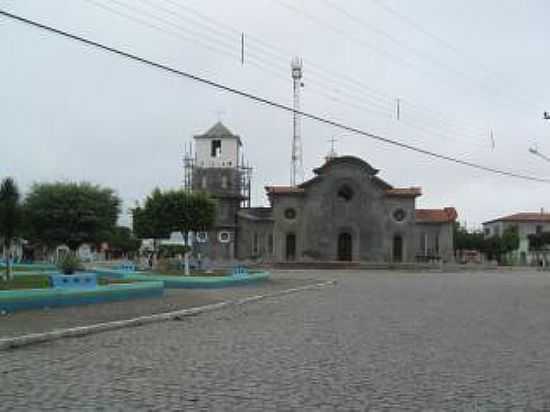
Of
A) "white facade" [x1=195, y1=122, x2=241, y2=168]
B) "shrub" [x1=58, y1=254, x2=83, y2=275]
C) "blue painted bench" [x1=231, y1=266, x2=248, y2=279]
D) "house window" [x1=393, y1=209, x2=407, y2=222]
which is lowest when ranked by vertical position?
"blue painted bench" [x1=231, y1=266, x2=248, y2=279]

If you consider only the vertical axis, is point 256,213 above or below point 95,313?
above

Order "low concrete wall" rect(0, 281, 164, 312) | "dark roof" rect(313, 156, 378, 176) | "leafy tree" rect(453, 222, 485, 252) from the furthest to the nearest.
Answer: "leafy tree" rect(453, 222, 485, 252)
"dark roof" rect(313, 156, 378, 176)
"low concrete wall" rect(0, 281, 164, 312)

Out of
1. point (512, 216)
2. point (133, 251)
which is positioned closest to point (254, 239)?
point (133, 251)

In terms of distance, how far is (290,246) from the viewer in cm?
7262

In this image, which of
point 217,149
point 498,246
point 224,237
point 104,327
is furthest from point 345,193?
point 104,327

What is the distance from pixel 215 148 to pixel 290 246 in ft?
48.2

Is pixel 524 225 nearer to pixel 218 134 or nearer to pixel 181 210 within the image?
pixel 218 134

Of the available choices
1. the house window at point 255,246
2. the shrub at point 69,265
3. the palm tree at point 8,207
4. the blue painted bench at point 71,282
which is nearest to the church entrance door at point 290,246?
the house window at point 255,246

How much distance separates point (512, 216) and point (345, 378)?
11419 cm

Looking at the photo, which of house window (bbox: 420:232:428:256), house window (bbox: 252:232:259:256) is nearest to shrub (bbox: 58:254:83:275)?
house window (bbox: 252:232:259:256)

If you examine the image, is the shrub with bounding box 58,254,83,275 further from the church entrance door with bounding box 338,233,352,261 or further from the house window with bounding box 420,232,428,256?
the house window with bounding box 420,232,428,256

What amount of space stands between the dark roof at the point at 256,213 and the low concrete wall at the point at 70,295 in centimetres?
5325

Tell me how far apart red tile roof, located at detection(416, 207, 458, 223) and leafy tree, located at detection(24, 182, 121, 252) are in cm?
4135

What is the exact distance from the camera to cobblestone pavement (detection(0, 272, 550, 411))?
7.43 meters
